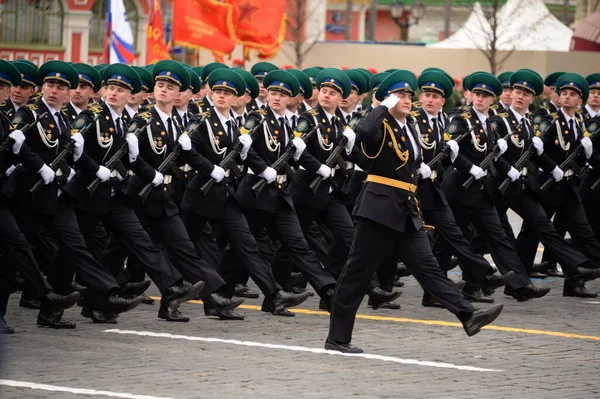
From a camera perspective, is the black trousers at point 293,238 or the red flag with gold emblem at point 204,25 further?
the red flag with gold emblem at point 204,25

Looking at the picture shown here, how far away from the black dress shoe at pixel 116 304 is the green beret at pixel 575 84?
4847 mm

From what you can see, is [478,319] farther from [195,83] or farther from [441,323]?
[195,83]

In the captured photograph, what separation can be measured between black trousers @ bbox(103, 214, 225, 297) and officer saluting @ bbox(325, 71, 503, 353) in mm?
1661

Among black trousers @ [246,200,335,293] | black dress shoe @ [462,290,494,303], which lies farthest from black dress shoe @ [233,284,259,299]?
black dress shoe @ [462,290,494,303]

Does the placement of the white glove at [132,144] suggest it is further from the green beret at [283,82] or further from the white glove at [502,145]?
the white glove at [502,145]

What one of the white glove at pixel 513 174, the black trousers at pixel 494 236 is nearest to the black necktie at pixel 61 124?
the black trousers at pixel 494 236

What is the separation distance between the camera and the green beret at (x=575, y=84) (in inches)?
517

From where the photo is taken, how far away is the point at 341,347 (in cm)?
945

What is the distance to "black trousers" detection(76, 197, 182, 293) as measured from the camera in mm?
10562

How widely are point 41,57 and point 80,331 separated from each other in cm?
2942

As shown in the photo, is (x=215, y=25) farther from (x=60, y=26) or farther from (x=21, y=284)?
(x=60, y=26)

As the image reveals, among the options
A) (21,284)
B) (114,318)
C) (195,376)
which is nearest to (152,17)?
(21,284)

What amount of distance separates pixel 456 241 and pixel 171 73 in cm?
274

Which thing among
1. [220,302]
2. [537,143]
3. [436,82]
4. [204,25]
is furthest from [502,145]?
[204,25]
